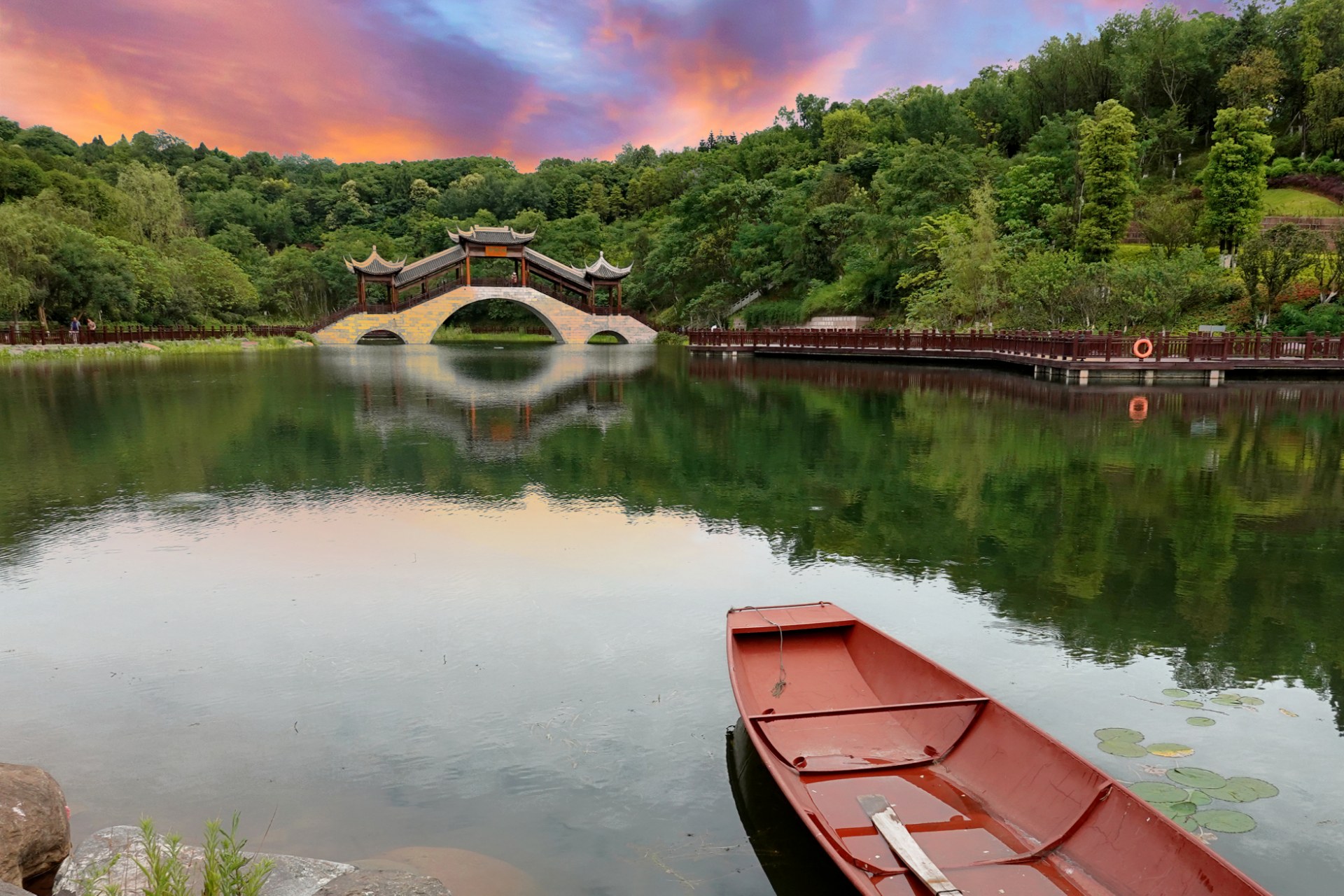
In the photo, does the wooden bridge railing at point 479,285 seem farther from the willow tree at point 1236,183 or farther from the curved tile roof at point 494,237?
the willow tree at point 1236,183

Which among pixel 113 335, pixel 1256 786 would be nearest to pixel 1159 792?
pixel 1256 786

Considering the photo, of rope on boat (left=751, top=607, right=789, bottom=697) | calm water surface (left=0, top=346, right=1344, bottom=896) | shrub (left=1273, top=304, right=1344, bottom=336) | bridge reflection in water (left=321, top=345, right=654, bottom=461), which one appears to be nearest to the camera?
calm water surface (left=0, top=346, right=1344, bottom=896)

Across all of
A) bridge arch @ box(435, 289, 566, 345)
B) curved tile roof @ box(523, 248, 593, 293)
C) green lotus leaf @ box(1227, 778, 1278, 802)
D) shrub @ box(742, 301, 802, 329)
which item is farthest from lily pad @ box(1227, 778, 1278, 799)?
curved tile roof @ box(523, 248, 593, 293)

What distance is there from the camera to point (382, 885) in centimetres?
339

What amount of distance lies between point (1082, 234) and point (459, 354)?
33.1 m

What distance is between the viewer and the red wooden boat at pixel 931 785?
133 inches

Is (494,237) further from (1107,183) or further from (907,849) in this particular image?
(907,849)

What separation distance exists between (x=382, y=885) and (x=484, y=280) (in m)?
59.1

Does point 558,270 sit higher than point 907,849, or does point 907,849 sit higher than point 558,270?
point 558,270

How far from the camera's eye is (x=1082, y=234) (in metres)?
40.8

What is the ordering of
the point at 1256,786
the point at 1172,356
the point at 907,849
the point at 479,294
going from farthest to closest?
the point at 479,294 < the point at 1172,356 < the point at 1256,786 < the point at 907,849

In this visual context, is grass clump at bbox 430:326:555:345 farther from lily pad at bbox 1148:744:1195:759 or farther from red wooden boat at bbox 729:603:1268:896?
lily pad at bbox 1148:744:1195:759

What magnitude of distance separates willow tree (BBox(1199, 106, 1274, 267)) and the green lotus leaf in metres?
41.9

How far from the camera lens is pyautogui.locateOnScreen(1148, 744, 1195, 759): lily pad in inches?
197
